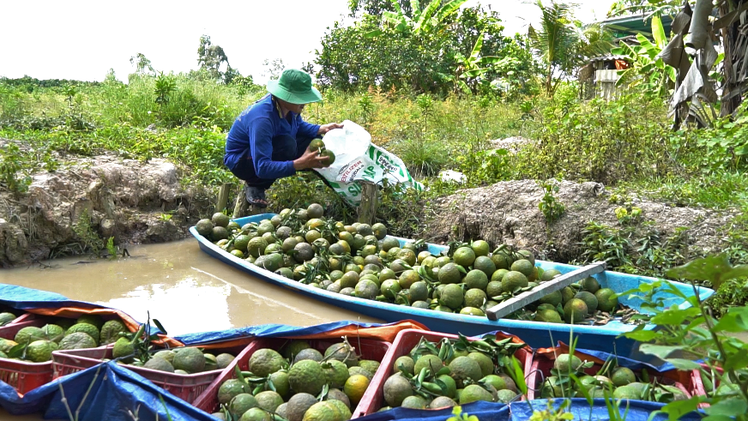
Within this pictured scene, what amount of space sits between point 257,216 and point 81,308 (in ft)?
10.2

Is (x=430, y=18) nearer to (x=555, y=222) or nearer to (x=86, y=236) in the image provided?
(x=555, y=222)

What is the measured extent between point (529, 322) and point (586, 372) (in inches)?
26.7

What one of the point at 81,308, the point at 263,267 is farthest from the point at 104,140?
the point at 81,308

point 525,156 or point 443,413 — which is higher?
point 525,156

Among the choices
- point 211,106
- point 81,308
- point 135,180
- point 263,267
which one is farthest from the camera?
point 211,106

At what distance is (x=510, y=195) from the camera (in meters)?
5.80

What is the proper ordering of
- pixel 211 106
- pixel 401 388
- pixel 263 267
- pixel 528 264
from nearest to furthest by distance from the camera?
pixel 401 388
pixel 528 264
pixel 263 267
pixel 211 106

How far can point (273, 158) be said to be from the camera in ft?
21.6

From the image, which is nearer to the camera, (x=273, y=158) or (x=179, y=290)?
(x=179, y=290)

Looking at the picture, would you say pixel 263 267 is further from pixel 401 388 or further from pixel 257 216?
pixel 401 388

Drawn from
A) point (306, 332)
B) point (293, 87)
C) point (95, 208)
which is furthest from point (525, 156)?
point (95, 208)

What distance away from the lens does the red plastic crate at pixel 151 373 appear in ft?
8.68

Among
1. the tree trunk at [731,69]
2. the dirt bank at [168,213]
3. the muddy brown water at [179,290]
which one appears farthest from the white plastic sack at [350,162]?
the tree trunk at [731,69]

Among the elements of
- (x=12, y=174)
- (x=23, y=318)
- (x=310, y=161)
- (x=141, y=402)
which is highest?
(x=310, y=161)
